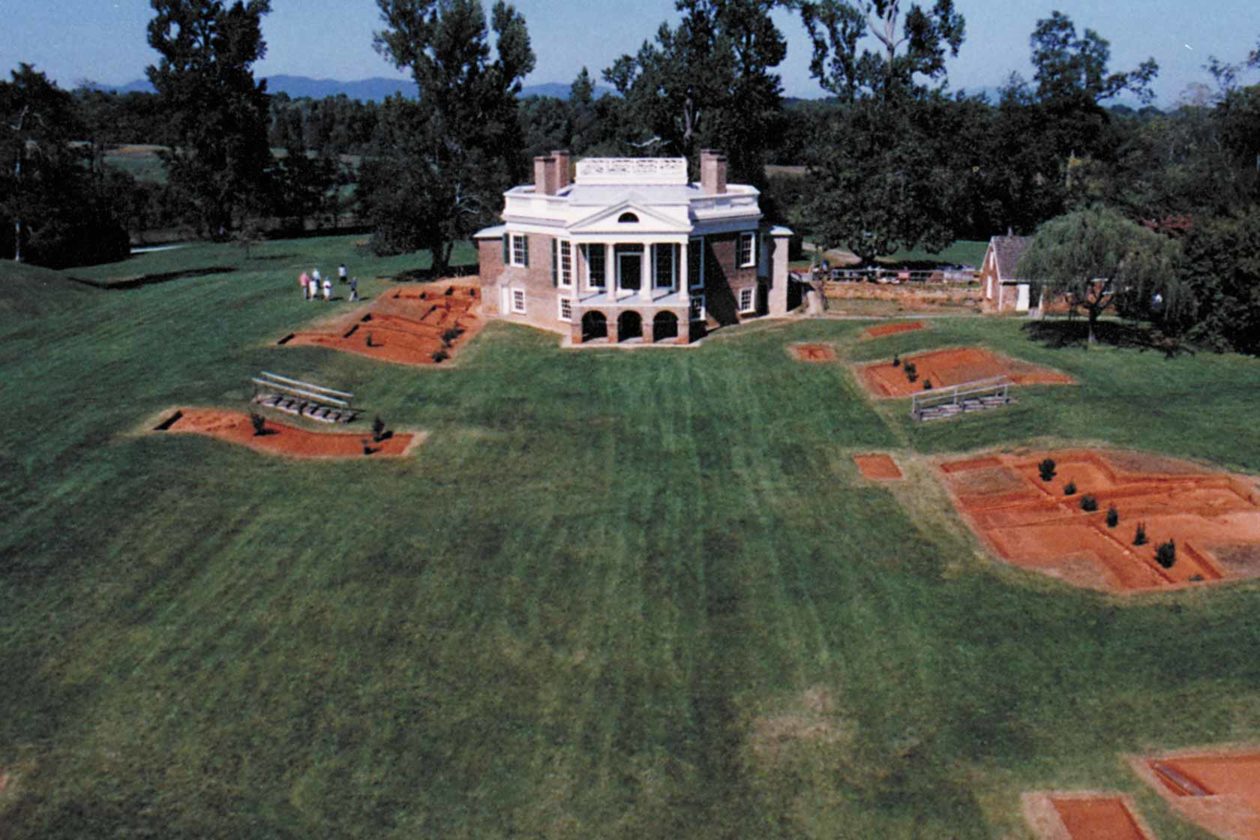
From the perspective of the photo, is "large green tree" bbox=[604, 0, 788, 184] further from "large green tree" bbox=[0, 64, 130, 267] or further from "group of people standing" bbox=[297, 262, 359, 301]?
"large green tree" bbox=[0, 64, 130, 267]

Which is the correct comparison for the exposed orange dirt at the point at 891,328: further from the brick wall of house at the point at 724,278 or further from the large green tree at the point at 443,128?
the large green tree at the point at 443,128

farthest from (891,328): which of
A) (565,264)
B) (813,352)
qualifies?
(565,264)

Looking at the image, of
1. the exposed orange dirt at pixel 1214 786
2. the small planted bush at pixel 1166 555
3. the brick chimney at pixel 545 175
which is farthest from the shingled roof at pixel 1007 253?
the exposed orange dirt at pixel 1214 786

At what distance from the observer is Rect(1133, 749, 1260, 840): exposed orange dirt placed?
20047mm

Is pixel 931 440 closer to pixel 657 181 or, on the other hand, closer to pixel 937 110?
pixel 657 181

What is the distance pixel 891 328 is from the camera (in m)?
57.2

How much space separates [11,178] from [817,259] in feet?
205

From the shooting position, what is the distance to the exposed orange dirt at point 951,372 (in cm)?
4672

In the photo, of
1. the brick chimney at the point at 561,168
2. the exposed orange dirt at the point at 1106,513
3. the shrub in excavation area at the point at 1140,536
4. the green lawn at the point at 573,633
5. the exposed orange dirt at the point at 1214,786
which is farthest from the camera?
the brick chimney at the point at 561,168

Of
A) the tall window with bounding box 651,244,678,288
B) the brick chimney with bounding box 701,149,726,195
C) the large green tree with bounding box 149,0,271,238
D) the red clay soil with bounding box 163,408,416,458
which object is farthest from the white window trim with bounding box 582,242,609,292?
the large green tree with bounding box 149,0,271,238

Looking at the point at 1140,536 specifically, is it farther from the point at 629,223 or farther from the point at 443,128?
the point at 443,128

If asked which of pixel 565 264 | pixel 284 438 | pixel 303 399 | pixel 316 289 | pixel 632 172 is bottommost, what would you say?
pixel 284 438

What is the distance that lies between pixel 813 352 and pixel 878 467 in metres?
16.2

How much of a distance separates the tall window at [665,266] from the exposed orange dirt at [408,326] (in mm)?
11526
